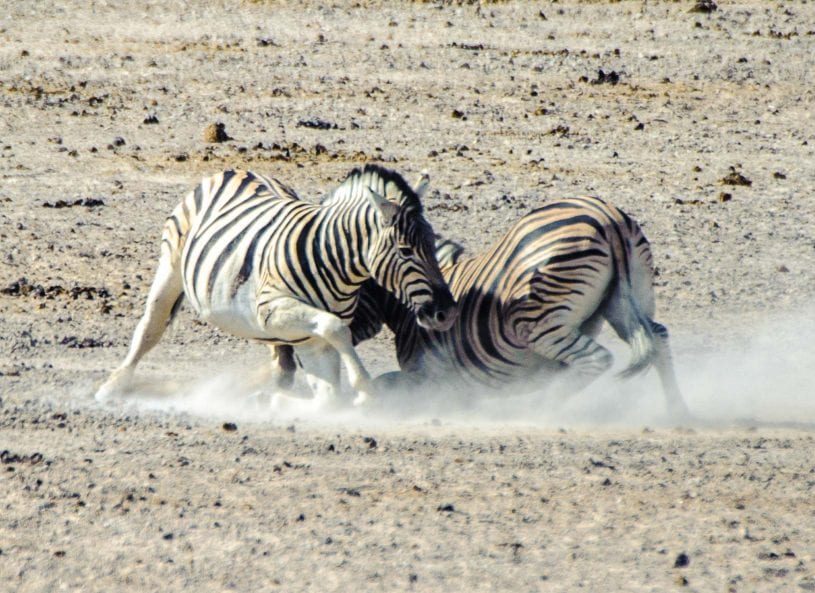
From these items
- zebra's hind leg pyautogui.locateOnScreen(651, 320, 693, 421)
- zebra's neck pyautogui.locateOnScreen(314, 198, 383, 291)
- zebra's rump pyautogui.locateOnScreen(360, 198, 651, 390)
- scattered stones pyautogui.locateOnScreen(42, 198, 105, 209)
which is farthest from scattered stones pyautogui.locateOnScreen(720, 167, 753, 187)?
zebra's neck pyautogui.locateOnScreen(314, 198, 383, 291)

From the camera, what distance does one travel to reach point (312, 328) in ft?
26.0

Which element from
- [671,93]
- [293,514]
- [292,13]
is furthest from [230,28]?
[293,514]

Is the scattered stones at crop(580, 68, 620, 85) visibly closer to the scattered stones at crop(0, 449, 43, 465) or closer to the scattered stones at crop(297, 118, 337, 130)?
the scattered stones at crop(297, 118, 337, 130)

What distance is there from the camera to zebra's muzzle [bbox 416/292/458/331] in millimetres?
7738

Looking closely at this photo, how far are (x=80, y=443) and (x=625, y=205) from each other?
6.51 meters

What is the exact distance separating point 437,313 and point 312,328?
646mm

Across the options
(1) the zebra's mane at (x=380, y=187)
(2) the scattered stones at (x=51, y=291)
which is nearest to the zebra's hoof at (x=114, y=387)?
(1) the zebra's mane at (x=380, y=187)

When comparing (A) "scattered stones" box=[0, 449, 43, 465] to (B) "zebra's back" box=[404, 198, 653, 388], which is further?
(B) "zebra's back" box=[404, 198, 653, 388]

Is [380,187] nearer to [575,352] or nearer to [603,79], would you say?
[575,352]

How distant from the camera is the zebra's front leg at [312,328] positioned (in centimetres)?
782

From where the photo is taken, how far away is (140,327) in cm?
868

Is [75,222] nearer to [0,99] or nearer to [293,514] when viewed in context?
[0,99]

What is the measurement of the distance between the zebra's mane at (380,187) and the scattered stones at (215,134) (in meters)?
6.12

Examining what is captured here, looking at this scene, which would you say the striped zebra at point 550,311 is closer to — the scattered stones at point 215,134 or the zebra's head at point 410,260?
the zebra's head at point 410,260
